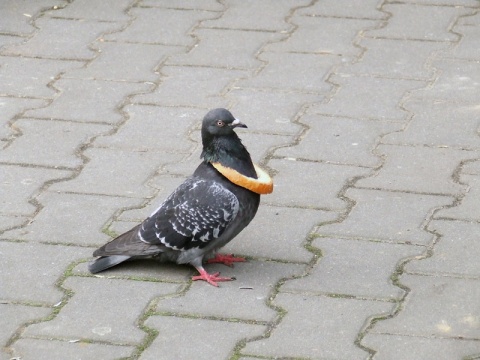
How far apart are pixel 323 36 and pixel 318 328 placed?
3565 millimetres

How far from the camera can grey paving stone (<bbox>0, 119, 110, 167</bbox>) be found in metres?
6.11

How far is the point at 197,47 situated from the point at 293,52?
0.62 m

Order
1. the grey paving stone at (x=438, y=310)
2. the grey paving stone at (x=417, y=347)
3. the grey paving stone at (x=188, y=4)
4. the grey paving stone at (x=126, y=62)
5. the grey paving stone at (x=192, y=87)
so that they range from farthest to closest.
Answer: the grey paving stone at (x=188, y=4) → the grey paving stone at (x=126, y=62) → the grey paving stone at (x=192, y=87) → the grey paving stone at (x=438, y=310) → the grey paving stone at (x=417, y=347)

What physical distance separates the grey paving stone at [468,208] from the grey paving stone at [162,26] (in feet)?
8.21

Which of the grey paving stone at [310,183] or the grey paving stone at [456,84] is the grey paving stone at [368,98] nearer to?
the grey paving stone at [456,84]

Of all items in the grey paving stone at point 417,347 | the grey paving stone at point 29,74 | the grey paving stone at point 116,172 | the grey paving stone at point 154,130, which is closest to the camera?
the grey paving stone at point 417,347

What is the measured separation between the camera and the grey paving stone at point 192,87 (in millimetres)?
6824

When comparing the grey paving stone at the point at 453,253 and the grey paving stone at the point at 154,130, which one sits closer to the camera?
the grey paving stone at the point at 453,253

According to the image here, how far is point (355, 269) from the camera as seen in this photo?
505cm

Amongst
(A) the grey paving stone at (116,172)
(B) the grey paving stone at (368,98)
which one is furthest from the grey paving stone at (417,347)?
(B) the grey paving stone at (368,98)

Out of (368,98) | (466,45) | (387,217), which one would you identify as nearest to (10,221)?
(387,217)

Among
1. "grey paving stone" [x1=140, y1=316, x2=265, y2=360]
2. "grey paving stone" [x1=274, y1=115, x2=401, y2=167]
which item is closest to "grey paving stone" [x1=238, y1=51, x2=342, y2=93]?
"grey paving stone" [x1=274, y1=115, x2=401, y2=167]

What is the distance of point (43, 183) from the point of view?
5.86 meters

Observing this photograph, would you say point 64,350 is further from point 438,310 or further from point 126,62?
point 126,62
